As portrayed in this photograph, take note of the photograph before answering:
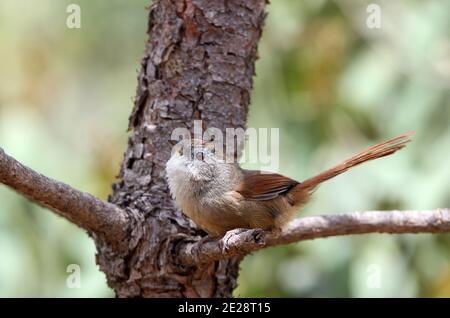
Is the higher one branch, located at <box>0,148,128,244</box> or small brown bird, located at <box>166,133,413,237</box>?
small brown bird, located at <box>166,133,413,237</box>

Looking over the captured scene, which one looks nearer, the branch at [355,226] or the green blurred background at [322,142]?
the branch at [355,226]

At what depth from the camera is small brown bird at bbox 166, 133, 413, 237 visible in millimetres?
3707

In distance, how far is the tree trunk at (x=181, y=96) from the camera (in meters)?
3.70

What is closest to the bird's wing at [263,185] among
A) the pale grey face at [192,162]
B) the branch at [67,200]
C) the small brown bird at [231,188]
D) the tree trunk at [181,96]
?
the small brown bird at [231,188]

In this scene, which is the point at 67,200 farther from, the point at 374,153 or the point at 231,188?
the point at 374,153

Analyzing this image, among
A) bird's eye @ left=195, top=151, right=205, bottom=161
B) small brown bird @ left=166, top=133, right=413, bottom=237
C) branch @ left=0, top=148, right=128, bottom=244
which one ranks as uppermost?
bird's eye @ left=195, top=151, right=205, bottom=161

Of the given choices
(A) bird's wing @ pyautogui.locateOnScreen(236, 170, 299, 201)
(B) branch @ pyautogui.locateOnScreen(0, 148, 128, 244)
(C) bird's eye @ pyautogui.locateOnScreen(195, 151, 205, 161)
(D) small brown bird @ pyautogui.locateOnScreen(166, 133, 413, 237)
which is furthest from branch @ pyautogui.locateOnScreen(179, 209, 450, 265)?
(C) bird's eye @ pyautogui.locateOnScreen(195, 151, 205, 161)

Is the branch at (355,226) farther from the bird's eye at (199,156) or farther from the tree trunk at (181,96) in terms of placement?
the bird's eye at (199,156)

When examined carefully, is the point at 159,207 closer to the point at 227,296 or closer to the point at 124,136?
the point at 227,296

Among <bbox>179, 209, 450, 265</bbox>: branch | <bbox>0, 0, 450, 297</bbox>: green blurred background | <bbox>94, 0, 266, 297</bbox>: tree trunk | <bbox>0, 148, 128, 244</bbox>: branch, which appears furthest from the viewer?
<bbox>0, 0, 450, 297</bbox>: green blurred background

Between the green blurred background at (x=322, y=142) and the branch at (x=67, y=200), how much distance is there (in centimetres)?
115

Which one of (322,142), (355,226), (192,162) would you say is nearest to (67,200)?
(192,162)

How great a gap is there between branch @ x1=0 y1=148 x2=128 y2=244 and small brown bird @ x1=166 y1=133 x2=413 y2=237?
0.42m

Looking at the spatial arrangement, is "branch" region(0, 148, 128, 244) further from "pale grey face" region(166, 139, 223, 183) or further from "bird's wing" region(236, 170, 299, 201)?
"bird's wing" region(236, 170, 299, 201)
